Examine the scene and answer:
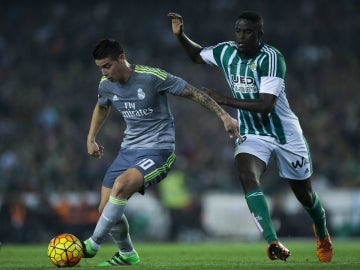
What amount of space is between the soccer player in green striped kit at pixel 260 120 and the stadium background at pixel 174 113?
352 inches

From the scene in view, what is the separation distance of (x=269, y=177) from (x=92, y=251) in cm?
1169

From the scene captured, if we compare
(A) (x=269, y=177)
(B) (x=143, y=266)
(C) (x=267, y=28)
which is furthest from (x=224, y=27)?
(B) (x=143, y=266)

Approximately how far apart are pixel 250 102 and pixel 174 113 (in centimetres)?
1368

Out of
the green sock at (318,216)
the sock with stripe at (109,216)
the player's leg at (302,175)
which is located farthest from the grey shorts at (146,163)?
the green sock at (318,216)

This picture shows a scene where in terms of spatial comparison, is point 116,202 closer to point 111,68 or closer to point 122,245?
point 122,245

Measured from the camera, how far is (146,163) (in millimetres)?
8289

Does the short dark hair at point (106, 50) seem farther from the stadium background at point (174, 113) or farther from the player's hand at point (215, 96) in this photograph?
the stadium background at point (174, 113)

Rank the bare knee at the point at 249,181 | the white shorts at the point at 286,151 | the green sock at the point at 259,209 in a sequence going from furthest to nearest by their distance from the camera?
1. the white shorts at the point at 286,151
2. the bare knee at the point at 249,181
3. the green sock at the point at 259,209

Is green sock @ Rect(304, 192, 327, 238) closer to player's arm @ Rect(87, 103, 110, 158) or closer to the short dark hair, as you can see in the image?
player's arm @ Rect(87, 103, 110, 158)

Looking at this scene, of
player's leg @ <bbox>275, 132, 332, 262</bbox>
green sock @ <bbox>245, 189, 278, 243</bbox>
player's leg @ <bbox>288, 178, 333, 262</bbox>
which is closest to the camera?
green sock @ <bbox>245, 189, 278, 243</bbox>

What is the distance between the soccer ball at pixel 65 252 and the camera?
7.98 meters

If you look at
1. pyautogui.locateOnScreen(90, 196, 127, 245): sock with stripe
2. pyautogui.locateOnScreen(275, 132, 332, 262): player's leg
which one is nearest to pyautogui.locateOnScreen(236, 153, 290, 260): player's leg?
pyautogui.locateOnScreen(275, 132, 332, 262): player's leg

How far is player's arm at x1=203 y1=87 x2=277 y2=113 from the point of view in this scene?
8266 mm

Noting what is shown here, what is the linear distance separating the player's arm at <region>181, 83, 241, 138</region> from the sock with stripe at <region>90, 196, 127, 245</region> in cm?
118
